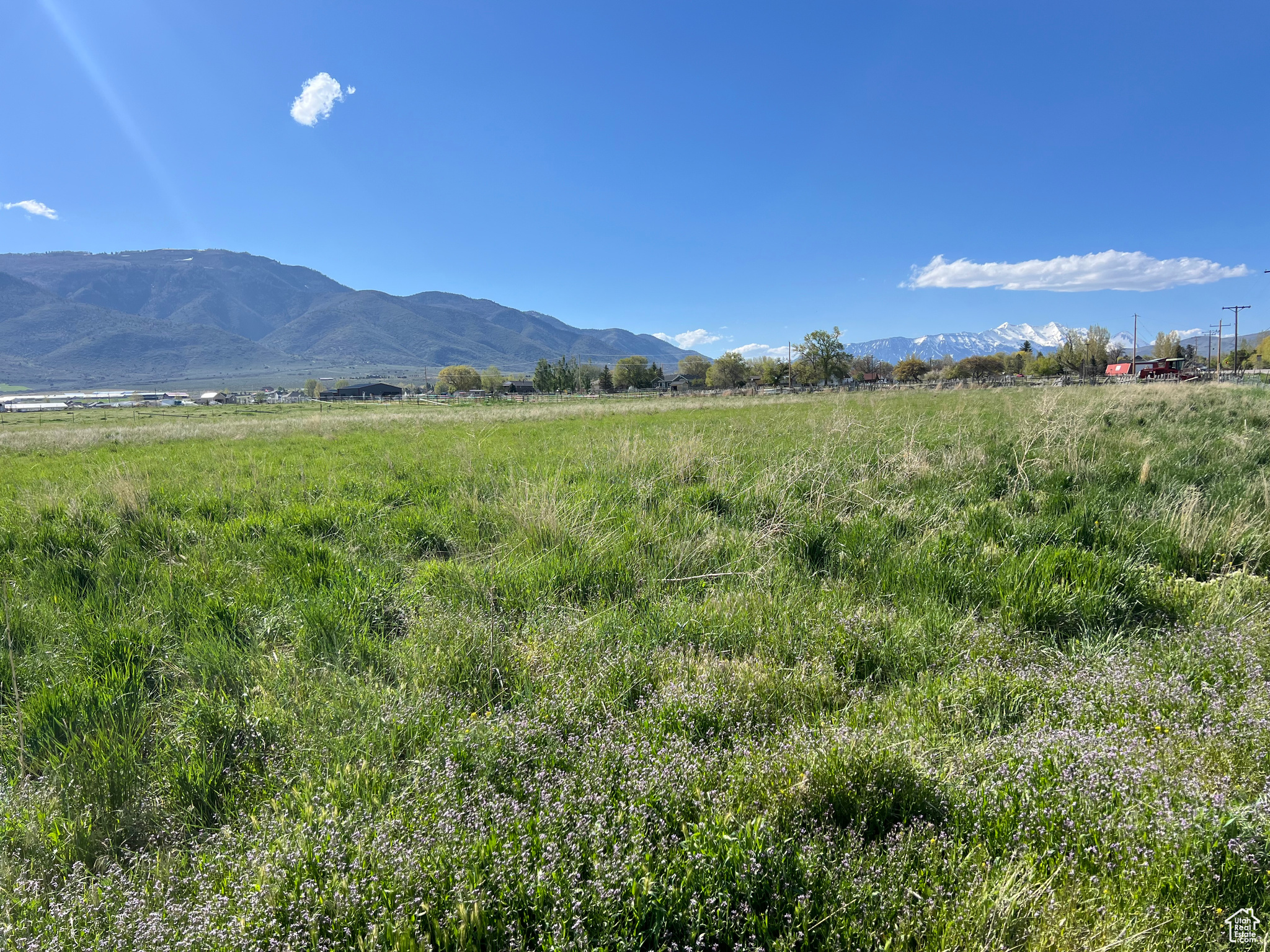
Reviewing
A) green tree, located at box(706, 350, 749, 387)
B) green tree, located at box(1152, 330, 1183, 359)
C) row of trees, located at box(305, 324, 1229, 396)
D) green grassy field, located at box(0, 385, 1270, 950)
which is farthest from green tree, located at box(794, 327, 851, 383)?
green grassy field, located at box(0, 385, 1270, 950)

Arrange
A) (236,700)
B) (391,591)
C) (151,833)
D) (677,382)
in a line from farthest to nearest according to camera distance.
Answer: (677,382) → (391,591) → (236,700) → (151,833)

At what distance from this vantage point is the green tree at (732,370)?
425ft

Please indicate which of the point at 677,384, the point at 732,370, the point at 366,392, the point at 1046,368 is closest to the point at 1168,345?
the point at 1046,368

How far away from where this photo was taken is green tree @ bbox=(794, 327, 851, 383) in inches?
3494

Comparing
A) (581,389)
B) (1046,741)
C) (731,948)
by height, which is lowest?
(731,948)

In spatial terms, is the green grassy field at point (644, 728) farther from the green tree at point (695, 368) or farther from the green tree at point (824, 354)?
the green tree at point (695, 368)

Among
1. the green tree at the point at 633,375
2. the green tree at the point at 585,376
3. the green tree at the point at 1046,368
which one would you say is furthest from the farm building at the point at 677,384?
the green tree at the point at 1046,368

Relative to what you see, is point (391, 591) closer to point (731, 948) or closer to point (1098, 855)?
point (731, 948)

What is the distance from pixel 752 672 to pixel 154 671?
12.0 feet

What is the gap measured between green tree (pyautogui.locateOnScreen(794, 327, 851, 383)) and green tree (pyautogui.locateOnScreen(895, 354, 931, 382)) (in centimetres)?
3531

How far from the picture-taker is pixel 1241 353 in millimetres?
119938

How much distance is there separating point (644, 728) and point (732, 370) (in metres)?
132

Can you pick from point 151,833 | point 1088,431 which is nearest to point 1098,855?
point 151,833

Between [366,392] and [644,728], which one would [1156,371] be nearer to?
[644,728]
